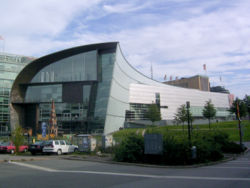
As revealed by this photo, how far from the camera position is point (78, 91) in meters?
57.2

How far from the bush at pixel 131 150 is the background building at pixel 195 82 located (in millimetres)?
137032

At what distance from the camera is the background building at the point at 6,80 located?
63719 mm

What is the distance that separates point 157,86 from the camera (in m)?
78.8

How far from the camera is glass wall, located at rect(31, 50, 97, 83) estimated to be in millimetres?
55969

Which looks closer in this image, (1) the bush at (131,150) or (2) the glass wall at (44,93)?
(1) the bush at (131,150)

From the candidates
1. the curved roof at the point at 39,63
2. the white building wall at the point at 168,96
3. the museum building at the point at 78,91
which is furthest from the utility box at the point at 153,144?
the white building wall at the point at 168,96

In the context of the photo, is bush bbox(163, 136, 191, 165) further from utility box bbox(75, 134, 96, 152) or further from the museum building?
the museum building

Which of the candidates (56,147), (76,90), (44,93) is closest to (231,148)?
(56,147)

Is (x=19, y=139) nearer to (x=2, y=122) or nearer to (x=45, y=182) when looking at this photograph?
(x=45, y=182)

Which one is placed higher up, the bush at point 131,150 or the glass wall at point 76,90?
the glass wall at point 76,90

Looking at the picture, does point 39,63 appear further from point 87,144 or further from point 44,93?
point 87,144

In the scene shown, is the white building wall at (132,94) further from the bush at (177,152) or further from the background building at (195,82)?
the background building at (195,82)

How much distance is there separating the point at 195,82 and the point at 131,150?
13894 cm

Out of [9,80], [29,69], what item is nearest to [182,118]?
[29,69]
